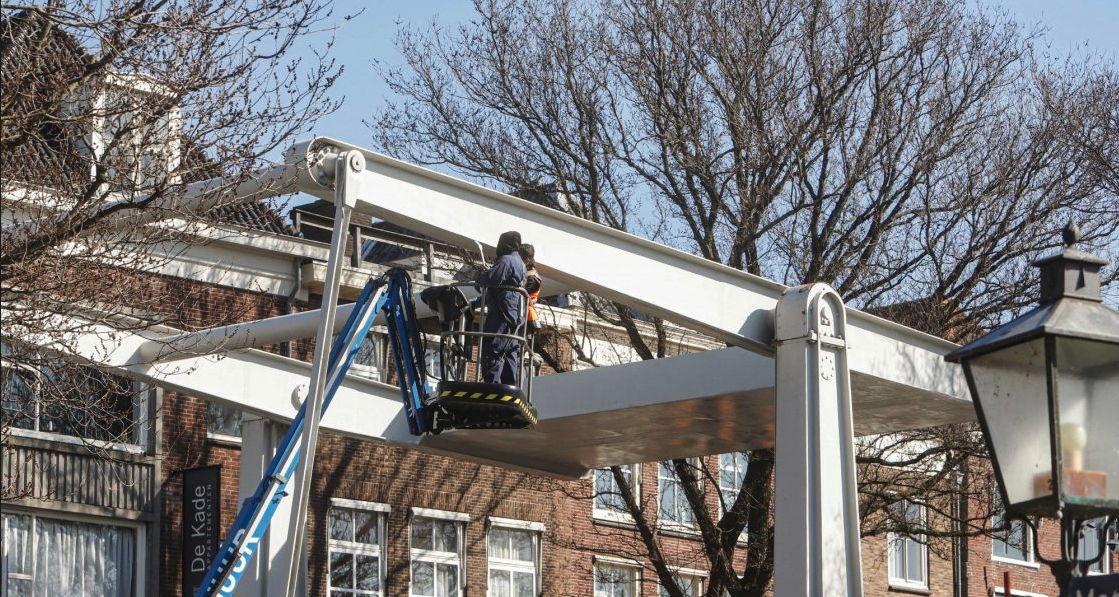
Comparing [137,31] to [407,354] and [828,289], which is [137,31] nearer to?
[407,354]

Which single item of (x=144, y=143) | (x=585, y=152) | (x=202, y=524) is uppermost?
(x=585, y=152)

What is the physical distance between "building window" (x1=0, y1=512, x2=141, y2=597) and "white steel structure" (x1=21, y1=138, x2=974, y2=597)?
24.1 feet

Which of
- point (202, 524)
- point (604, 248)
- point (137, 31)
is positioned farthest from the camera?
point (202, 524)

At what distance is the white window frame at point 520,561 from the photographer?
27.2 meters

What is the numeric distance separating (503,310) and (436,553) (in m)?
15.8

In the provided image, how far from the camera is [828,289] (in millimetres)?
11750

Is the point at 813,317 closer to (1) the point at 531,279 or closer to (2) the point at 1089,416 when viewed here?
(1) the point at 531,279

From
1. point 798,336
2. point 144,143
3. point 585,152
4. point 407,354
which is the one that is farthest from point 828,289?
point 585,152

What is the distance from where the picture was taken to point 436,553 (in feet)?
86.8

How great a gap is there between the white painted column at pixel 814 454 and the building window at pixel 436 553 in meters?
15.1

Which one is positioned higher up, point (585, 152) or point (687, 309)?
point (585, 152)

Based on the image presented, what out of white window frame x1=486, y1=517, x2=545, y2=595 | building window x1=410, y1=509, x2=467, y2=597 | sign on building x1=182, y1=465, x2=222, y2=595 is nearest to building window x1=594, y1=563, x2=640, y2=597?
white window frame x1=486, y1=517, x2=545, y2=595

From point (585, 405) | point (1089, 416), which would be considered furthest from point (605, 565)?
point (1089, 416)

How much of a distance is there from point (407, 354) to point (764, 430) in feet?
14.1
